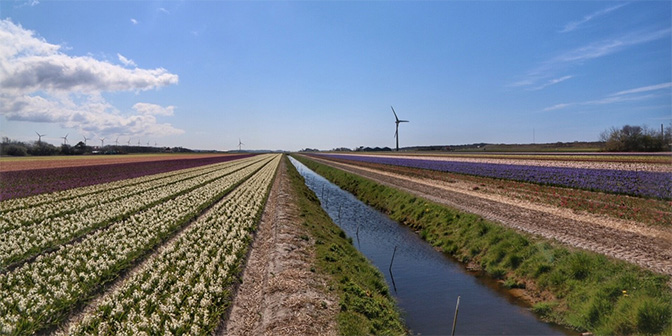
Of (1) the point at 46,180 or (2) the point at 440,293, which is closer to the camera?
(2) the point at 440,293

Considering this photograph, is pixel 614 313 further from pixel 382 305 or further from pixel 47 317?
pixel 47 317

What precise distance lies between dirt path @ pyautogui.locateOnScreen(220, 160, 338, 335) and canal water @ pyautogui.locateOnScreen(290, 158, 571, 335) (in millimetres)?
3003

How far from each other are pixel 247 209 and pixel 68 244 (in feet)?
30.1

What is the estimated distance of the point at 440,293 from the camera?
12.6 metres

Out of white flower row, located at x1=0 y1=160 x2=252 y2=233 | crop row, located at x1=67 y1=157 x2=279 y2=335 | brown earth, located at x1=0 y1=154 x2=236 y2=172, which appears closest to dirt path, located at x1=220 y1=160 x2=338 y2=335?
crop row, located at x1=67 y1=157 x2=279 y2=335

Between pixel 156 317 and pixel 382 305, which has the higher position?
pixel 156 317

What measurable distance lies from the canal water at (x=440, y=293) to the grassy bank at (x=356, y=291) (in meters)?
0.83

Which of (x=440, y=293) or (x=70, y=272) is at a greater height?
(x=70, y=272)

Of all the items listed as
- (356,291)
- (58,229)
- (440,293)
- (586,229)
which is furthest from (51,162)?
(586,229)

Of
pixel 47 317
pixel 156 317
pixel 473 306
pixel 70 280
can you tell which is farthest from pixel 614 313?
pixel 70 280

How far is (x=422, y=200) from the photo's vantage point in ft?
85.3

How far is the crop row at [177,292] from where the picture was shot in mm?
7688

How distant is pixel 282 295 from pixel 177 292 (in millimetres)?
2835

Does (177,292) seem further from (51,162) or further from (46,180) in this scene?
(51,162)
